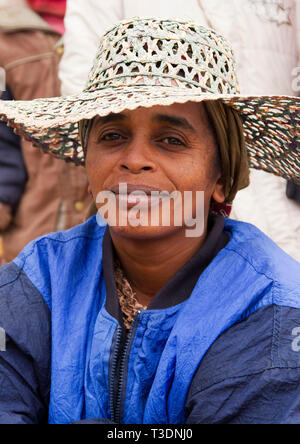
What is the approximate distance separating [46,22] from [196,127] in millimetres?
2001

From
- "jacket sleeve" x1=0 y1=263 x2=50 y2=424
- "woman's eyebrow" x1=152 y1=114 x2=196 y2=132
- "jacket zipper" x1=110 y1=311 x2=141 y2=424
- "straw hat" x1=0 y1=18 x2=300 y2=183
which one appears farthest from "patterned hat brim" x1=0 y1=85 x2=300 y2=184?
"jacket zipper" x1=110 y1=311 x2=141 y2=424

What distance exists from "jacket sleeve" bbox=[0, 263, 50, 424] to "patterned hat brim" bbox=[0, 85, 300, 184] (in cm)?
52

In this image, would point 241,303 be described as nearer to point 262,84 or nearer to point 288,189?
point 288,189

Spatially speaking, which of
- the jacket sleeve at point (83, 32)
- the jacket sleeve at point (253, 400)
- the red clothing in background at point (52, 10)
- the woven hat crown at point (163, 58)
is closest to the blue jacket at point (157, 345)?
the jacket sleeve at point (253, 400)

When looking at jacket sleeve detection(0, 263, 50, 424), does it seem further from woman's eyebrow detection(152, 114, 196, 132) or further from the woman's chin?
woman's eyebrow detection(152, 114, 196, 132)

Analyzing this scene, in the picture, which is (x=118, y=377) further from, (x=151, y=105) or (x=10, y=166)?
(x=10, y=166)

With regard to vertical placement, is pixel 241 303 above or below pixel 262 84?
below

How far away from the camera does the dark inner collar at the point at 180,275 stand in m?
1.72

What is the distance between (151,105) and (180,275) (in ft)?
1.82

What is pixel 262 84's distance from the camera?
7.91 feet

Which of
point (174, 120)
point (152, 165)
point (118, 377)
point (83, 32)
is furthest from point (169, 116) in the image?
point (83, 32)

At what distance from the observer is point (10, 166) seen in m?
3.22

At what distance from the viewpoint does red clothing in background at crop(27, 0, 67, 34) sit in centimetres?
334
